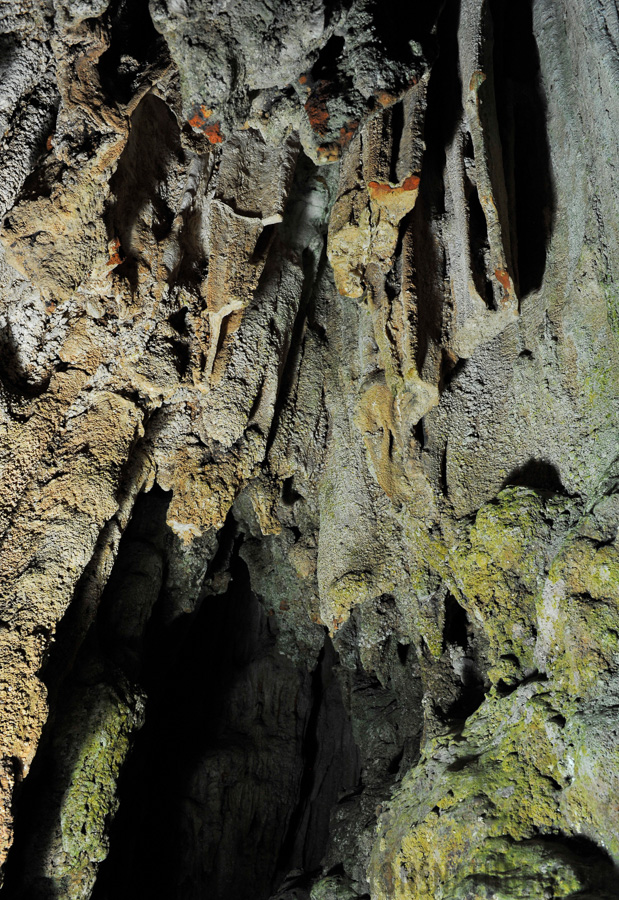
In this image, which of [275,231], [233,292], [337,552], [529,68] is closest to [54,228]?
[233,292]

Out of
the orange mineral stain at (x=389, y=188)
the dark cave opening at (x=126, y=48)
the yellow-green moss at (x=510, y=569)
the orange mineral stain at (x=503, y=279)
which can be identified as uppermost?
the dark cave opening at (x=126, y=48)

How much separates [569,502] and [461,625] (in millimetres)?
1227

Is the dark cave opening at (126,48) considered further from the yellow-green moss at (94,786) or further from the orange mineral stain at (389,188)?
the yellow-green moss at (94,786)

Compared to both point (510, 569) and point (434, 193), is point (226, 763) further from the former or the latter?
point (434, 193)

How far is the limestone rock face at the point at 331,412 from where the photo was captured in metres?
2.81

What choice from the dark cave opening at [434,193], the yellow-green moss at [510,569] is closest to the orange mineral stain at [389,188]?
the dark cave opening at [434,193]

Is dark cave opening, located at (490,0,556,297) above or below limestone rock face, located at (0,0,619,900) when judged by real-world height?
above

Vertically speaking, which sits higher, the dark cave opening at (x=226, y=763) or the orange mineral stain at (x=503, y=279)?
the orange mineral stain at (x=503, y=279)

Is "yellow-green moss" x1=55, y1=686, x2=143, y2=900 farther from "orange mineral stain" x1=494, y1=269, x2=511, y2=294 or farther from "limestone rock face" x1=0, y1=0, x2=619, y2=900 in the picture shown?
"orange mineral stain" x1=494, y1=269, x2=511, y2=294

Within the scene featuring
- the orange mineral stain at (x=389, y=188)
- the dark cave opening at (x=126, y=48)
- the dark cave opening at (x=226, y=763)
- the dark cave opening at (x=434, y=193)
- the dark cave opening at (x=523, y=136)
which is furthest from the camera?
the dark cave opening at (x=226, y=763)

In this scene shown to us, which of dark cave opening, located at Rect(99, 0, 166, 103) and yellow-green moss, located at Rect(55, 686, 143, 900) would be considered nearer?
dark cave opening, located at Rect(99, 0, 166, 103)

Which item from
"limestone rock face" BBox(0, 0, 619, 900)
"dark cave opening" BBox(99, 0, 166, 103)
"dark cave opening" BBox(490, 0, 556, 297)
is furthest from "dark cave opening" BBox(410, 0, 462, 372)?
"dark cave opening" BBox(99, 0, 166, 103)

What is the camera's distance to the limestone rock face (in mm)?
2807

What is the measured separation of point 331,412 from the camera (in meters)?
4.64
